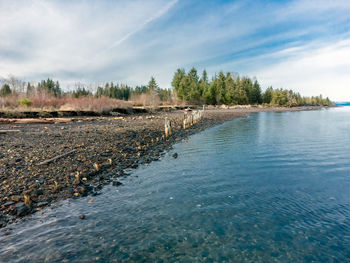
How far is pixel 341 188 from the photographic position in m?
8.42

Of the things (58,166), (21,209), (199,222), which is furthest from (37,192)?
(199,222)

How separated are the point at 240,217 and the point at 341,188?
5.37 metres

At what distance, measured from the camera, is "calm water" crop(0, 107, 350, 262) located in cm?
467

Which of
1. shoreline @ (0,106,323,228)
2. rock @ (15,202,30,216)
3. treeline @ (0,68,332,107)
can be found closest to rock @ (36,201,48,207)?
shoreline @ (0,106,323,228)

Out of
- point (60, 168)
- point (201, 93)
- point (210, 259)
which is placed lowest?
point (210, 259)

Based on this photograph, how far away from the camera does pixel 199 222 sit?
19.3 feet

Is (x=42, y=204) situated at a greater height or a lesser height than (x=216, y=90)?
lesser

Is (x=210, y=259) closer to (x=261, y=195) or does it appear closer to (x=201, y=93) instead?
(x=261, y=195)

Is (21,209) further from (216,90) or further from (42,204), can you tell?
(216,90)

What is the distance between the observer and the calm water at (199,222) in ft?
15.3

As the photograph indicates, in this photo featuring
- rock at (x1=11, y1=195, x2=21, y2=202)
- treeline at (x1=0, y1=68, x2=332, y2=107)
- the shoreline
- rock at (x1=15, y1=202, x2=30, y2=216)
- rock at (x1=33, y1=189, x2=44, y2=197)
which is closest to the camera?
rock at (x1=15, y1=202, x2=30, y2=216)

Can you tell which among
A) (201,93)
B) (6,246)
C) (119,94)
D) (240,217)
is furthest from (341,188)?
(119,94)

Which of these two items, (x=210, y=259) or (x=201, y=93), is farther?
(x=201, y=93)

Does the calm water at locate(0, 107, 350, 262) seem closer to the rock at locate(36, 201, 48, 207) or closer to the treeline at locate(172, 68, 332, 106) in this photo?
the rock at locate(36, 201, 48, 207)
